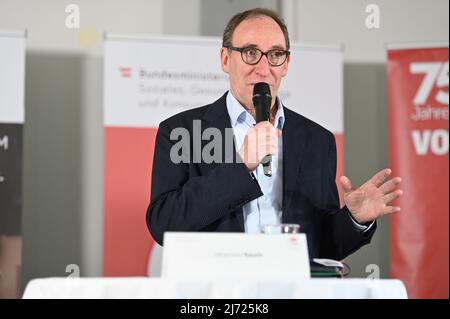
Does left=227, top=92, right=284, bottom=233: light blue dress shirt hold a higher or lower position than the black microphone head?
lower

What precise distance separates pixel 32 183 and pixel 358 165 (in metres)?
2.64

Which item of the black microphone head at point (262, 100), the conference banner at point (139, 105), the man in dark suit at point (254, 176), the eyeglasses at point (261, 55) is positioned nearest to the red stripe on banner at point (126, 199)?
the conference banner at point (139, 105)

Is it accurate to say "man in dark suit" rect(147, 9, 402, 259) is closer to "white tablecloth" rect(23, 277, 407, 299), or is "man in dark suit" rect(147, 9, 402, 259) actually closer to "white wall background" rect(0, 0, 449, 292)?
"white tablecloth" rect(23, 277, 407, 299)

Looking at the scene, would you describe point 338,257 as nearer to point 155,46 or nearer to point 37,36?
point 155,46

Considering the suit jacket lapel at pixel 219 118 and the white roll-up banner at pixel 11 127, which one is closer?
the suit jacket lapel at pixel 219 118

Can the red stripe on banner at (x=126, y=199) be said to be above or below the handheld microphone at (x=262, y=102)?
below

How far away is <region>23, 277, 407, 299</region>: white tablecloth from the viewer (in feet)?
5.50

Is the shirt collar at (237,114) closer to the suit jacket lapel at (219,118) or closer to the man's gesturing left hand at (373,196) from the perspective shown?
the suit jacket lapel at (219,118)

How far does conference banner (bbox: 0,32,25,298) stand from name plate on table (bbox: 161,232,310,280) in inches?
127

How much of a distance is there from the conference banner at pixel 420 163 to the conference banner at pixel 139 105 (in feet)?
2.07

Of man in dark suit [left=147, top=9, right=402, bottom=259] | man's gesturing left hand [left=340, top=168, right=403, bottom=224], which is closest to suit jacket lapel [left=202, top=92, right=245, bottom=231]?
man in dark suit [left=147, top=9, right=402, bottom=259]

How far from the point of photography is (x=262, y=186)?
9.19 feet

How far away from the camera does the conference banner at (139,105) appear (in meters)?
4.98

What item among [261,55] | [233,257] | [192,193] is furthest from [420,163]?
[233,257]
